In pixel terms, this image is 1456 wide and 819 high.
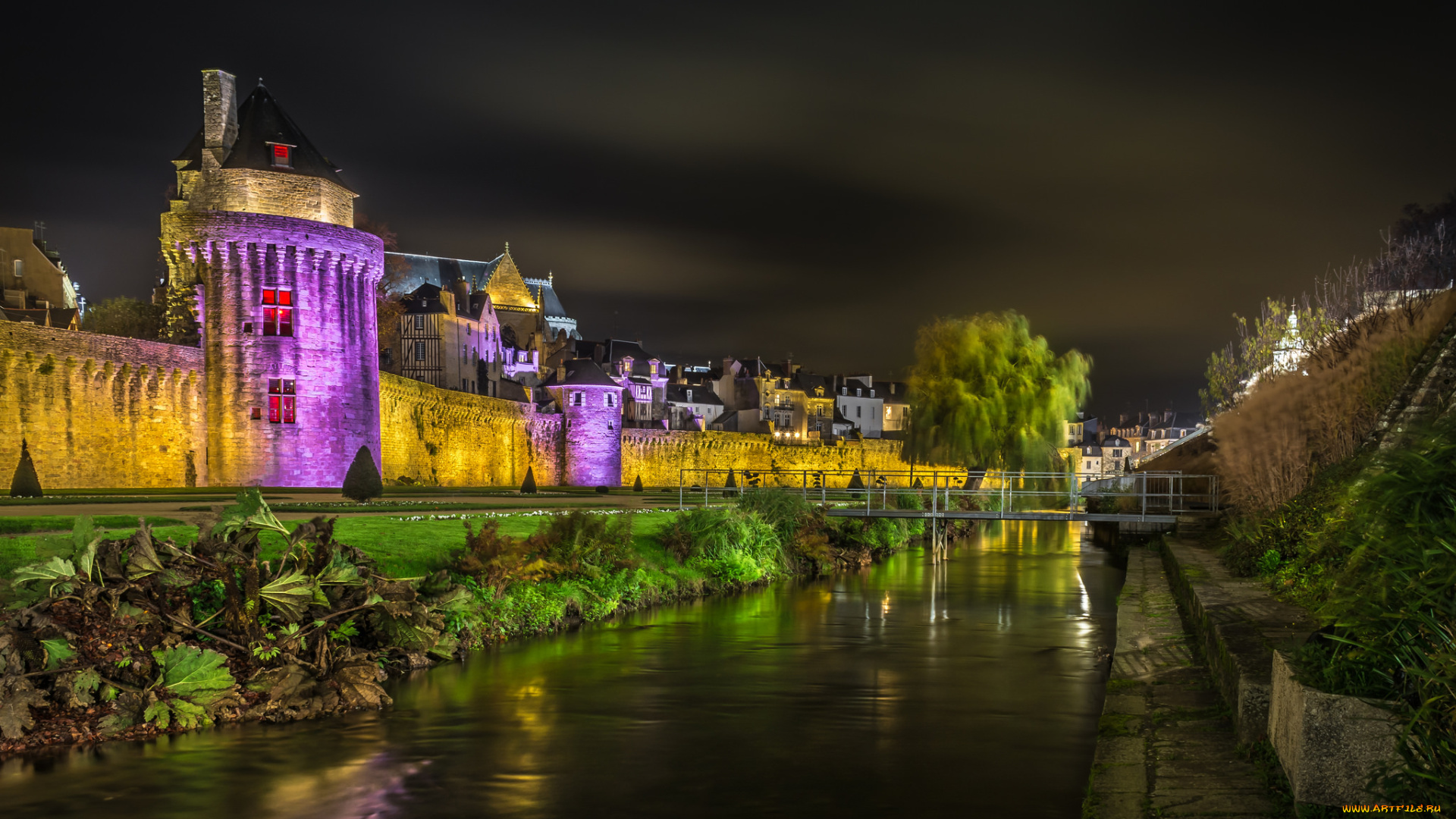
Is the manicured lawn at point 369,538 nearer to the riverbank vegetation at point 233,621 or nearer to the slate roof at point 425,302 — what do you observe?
the riverbank vegetation at point 233,621

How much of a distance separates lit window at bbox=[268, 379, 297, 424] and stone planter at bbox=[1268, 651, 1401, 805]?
3344cm

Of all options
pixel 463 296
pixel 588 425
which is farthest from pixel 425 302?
pixel 588 425

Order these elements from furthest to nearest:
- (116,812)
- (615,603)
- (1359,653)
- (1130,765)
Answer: (615,603), (116,812), (1130,765), (1359,653)

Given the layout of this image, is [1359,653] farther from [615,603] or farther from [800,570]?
[800,570]

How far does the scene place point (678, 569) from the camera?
21.7 m

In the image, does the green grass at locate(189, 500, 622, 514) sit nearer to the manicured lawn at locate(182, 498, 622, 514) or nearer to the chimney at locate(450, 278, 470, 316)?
the manicured lawn at locate(182, 498, 622, 514)

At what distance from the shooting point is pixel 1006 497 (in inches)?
1452

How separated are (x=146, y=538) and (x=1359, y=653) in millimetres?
11184

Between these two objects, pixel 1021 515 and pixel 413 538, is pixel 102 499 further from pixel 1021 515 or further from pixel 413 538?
pixel 1021 515

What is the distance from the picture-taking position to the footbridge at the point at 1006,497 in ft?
84.1

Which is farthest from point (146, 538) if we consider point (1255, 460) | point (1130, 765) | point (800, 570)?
point (800, 570)

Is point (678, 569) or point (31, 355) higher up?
point (31, 355)

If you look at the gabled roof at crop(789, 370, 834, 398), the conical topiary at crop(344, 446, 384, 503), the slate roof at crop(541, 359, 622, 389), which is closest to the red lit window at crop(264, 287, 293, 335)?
the conical topiary at crop(344, 446, 384, 503)

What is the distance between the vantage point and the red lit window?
3359cm
